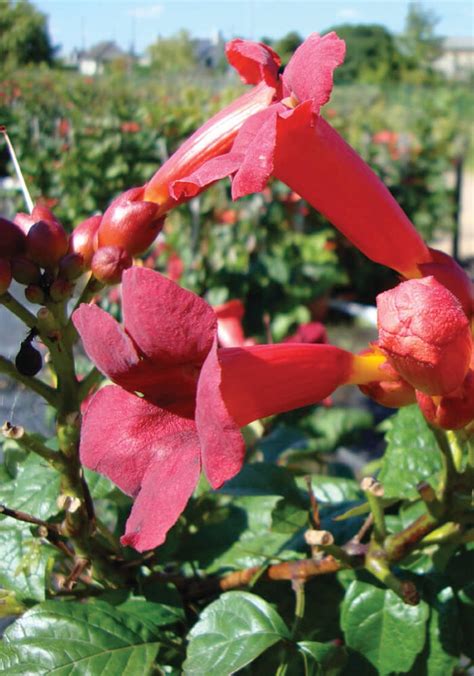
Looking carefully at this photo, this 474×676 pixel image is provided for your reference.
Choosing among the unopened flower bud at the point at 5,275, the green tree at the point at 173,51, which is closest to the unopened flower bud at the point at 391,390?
the unopened flower bud at the point at 5,275

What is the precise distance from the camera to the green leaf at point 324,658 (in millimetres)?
897

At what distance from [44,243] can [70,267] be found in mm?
42

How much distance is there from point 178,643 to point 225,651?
4.8 inches

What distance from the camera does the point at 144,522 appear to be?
0.73 m

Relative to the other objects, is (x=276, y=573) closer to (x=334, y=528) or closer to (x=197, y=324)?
(x=334, y=528)

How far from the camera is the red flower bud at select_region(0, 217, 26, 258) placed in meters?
0.88

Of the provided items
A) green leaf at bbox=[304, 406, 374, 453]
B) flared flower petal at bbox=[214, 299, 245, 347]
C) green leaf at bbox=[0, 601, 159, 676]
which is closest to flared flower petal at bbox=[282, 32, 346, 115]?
green leaf at bbox=[0, 601, 159, 676]

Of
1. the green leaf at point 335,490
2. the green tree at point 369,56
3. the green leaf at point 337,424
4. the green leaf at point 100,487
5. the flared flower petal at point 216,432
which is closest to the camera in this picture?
the flared flower petal at point 216,432

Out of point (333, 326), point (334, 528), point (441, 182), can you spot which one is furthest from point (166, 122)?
point (334, 528)

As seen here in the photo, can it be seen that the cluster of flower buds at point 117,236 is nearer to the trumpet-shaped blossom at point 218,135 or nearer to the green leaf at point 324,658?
the trumpet-shaped blossom at point 218,135

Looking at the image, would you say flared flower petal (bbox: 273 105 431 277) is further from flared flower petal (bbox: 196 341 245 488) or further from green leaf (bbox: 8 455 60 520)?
green leaf (bbox: 8 455 60 520)

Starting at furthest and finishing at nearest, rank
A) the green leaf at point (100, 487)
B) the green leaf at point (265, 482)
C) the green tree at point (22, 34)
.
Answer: the green tree at point (22, 34)
the green leaf at point (265, 482)
the green leaf at point (100, 487)

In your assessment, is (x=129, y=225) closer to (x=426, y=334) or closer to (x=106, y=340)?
(x=106, y=340)

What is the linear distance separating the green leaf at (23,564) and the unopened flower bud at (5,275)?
33 cm
